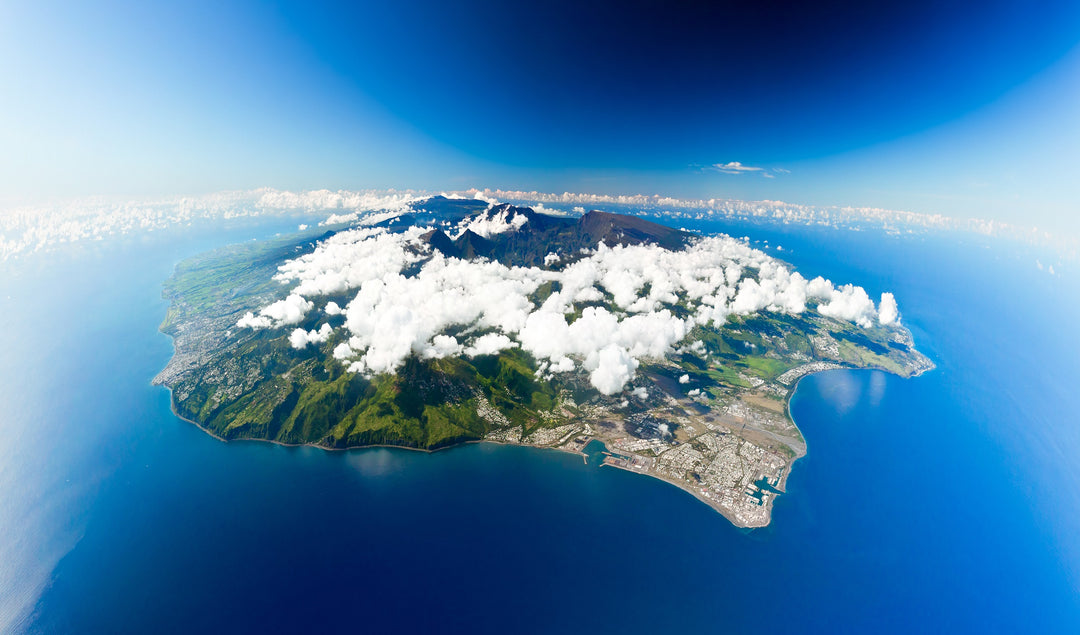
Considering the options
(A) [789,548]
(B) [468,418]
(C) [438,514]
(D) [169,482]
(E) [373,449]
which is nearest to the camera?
(A) [789,548]

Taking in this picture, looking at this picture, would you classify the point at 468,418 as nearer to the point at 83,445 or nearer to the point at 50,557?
the point at 50,557

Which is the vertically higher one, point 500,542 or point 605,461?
point 605,461

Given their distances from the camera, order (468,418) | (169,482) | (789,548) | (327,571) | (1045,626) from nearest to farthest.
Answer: (1045,626) < (327,571) < (789,548) < (169,482) < (468,418)

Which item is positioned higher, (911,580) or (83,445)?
(911,580)

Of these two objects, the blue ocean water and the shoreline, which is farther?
the shoreline

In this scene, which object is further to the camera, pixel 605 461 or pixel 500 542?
pixel 605 461

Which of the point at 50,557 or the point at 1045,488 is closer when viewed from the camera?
the point at 50,557

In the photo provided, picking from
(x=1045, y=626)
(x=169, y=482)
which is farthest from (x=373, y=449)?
(x=1045, y=626)

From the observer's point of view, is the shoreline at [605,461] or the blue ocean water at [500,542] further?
the shoreline at [605,461]
